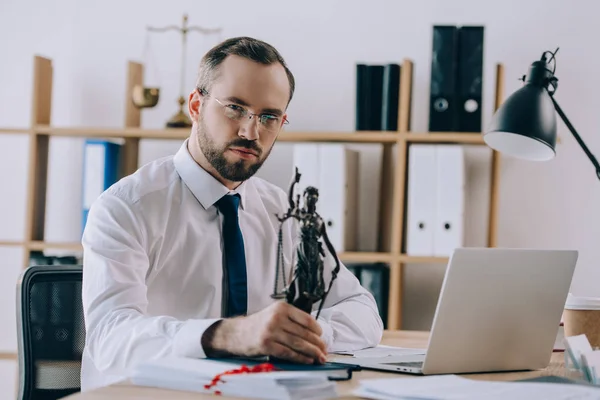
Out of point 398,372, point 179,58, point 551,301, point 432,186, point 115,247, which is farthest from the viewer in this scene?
point 179,58

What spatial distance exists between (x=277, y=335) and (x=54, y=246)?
2116mm

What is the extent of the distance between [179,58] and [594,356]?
8.02ft

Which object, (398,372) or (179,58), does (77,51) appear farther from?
(398,372)

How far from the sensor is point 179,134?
3.16 meters

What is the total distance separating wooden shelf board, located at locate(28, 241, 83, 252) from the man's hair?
1.48 metres

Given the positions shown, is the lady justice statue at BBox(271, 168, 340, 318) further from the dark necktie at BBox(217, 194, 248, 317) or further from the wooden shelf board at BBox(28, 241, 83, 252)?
the wooden shelf board at BBox(28, 241, 83, 252)

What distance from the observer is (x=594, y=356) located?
1.38 meters

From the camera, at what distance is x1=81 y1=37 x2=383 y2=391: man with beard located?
1.65 m

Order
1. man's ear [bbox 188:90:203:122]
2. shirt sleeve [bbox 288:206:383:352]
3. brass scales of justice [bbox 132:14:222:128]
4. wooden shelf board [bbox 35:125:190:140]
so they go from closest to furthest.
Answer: shirt sleeve [bbox 288:206:383:352]
man's ear [bbox 188:90:203:122]
wooden shelf board [bbox 35:125:190:140]
brass scales of justice [bbox 132:14:222:128]

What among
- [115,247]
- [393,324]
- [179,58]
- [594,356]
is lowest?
[393,324]

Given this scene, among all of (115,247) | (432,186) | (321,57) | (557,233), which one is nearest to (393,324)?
(432,186)

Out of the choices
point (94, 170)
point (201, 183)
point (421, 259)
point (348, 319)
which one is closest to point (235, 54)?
point (201, 183)

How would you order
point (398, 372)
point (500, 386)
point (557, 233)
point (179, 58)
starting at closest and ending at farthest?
1. point (500, 386)
2. point (398, 372)
3. point (557, 233)
4. point (179, 58)

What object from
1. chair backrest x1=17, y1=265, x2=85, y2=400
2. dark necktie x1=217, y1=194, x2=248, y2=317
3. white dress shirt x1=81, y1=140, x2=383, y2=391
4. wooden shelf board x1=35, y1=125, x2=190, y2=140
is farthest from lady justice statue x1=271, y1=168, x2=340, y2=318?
wooden shelf board x1=35, y1=125, x2=190, y2=140
